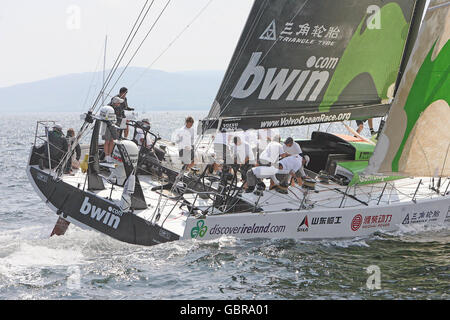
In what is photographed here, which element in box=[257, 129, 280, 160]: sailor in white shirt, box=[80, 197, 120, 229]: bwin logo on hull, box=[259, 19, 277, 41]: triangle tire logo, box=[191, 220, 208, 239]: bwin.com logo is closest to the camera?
box=[191, 220, 208, 239]: bwin.com logo

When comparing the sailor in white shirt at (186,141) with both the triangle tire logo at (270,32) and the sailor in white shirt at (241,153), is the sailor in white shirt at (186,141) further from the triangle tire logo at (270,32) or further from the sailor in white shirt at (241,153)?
the triangle tire logo at (270,32)

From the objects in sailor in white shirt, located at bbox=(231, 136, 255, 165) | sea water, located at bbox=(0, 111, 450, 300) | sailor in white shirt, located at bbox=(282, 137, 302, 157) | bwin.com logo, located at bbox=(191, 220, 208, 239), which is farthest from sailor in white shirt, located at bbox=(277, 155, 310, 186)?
bwin.com logo, located at bbox=(191, 220, 208, 239)

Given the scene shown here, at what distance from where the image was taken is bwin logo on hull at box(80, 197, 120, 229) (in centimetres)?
895

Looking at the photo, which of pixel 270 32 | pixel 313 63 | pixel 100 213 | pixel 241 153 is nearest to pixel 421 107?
pixel 313 63

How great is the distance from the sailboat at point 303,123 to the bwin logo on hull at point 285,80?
18 millimetres

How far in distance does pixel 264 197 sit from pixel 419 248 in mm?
2566

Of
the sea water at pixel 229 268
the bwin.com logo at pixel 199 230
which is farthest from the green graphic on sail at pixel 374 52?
the bwin.com logo at pixel 199 230

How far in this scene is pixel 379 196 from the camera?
33.1 feet

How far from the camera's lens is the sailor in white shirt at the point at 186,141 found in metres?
10.6

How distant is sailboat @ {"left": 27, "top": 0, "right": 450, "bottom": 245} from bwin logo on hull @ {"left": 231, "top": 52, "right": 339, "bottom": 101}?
2 cm

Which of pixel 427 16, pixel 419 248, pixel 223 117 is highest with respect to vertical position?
pixel 427 16

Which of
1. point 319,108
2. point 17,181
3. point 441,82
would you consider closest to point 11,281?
point 319,108

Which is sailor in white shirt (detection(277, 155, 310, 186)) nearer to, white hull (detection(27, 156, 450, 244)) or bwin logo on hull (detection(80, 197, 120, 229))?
white hull (detection(27, 156, 450, 244))
